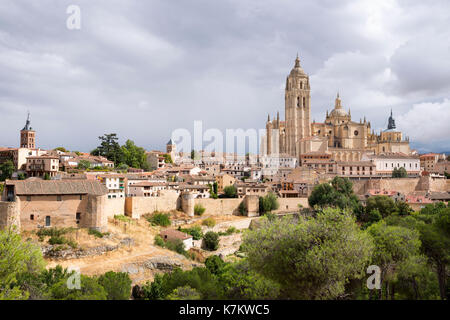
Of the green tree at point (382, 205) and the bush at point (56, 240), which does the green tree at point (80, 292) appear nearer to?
the bush at point (56, 240)

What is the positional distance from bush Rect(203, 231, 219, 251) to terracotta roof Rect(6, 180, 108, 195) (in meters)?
10.9

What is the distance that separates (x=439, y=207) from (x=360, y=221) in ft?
27.5

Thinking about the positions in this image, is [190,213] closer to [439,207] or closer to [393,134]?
[439,207]

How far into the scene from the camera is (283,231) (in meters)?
15.9

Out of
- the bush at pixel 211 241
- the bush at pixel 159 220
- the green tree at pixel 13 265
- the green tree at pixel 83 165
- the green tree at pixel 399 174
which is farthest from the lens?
the green tree at pixel 399 174

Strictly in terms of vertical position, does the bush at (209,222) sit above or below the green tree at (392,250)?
below

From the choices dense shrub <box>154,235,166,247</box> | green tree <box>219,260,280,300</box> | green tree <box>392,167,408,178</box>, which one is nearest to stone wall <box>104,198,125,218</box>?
dense shrub <box>154,235,166,247</box>

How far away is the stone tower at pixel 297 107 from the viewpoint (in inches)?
3295

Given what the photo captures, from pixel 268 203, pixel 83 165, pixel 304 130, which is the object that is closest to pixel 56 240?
pixel 83 165

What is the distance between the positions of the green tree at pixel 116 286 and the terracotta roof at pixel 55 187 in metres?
9.40

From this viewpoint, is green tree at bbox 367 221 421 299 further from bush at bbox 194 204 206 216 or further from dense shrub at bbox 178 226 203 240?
bush at bbox 194 204 206 216

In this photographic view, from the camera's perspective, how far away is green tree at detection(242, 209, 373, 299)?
1383 cm

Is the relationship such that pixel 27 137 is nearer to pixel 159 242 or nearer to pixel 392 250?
pixel 159 242

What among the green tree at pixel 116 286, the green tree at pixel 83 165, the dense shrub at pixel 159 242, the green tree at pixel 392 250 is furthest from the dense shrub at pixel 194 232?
the green tree at pixel 83 165
